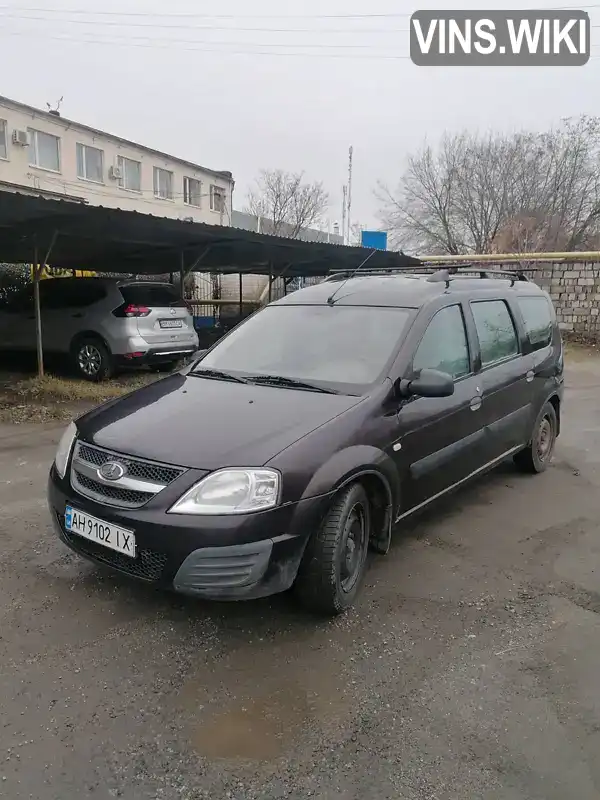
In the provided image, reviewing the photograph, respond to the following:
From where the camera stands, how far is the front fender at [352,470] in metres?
2.87

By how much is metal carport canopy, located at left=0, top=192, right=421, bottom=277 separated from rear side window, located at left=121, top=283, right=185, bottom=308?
741 mm

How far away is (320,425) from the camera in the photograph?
3.04 meters

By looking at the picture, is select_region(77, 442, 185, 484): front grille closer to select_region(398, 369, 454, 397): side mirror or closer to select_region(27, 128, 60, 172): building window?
select_region(398, 369, 454, 397): side mirror

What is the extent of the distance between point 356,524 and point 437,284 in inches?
75.3

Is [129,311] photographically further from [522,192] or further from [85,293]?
[522,192]

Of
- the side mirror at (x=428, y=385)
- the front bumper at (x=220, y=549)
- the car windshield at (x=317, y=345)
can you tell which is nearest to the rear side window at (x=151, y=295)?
the car windshield at (x=317, y=345)

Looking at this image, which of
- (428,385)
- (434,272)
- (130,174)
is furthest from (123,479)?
(130,174)

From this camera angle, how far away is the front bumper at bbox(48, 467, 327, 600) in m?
2.67

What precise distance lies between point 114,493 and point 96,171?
82.8 feet

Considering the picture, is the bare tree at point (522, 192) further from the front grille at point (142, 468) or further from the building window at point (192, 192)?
the front grille at point (142, 468)

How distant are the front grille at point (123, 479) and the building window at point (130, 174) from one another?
1000 inches

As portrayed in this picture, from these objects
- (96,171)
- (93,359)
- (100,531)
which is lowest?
(100,531)

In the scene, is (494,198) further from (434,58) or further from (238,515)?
(238,515)

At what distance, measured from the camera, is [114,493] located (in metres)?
2.90
